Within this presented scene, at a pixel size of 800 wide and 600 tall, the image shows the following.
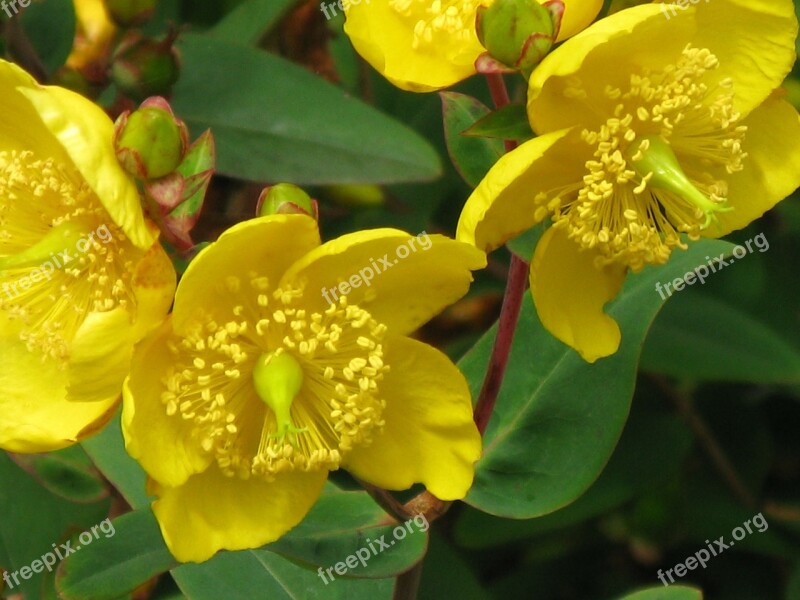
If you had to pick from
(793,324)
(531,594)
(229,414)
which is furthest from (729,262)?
(229,414)

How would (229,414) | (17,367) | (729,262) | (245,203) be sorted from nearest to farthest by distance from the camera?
(229,414) → (17,367) → (245,203) → (729,262)

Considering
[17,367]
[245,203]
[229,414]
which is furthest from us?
[245,203]

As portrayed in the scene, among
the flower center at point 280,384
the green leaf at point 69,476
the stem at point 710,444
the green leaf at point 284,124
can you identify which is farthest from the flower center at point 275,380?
the stem at point 710,444

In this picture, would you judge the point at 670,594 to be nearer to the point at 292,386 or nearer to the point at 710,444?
the point at 292,386

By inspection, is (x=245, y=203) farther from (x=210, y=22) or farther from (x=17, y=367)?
(x=17, y=367)

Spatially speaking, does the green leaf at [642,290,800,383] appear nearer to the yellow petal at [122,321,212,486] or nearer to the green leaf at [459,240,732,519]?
the green leaf at [459,240,732,519]

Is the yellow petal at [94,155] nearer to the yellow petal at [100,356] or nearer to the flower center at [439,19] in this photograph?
the yellow petal at [100,356]
